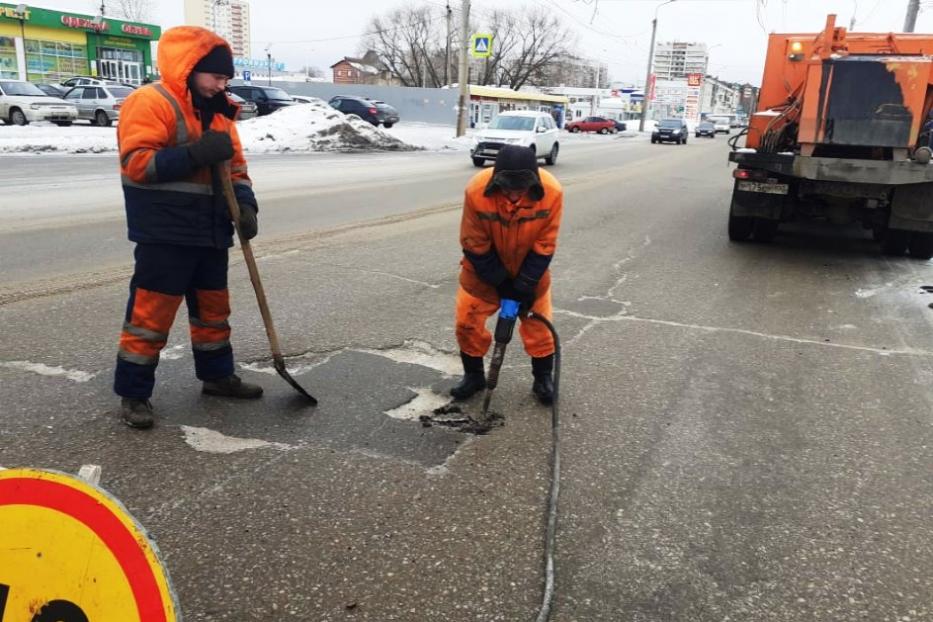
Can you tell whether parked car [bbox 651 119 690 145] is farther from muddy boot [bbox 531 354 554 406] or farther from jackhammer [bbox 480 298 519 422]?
jackhammer [bbox 480 298 519 422]

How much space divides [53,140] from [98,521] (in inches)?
835

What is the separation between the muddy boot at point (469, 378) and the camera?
163 inches

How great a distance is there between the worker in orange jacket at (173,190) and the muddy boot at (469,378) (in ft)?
4.48

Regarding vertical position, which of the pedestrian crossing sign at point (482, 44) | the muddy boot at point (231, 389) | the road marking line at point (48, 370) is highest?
the pedestrian crossing sign at point (482, 44)

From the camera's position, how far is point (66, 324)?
16.4ft

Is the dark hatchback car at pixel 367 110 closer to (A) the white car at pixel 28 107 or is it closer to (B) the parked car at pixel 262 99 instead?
(B) the parked car at pixel 262 99

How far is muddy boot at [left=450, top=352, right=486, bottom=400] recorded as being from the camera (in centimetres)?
414

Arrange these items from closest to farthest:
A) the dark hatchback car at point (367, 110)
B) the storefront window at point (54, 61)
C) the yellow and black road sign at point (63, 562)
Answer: the yellow and black road sign at point (63, 562), the dark hatchback car at point (367, 110), the storefront window at point (54, 61)

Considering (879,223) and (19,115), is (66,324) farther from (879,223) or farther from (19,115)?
(19,115)

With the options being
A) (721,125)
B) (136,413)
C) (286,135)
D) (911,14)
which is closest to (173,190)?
(136,413)

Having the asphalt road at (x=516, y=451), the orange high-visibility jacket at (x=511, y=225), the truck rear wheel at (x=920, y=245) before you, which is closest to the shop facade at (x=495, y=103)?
the truck rear wheel at (x=920, y=245)

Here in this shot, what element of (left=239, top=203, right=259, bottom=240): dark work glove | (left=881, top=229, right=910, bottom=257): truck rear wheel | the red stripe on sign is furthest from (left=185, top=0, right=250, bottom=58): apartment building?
the red stripe on sign

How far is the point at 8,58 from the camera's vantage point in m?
41.1

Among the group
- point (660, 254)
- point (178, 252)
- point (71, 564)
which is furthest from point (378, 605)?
point (660, 254)
